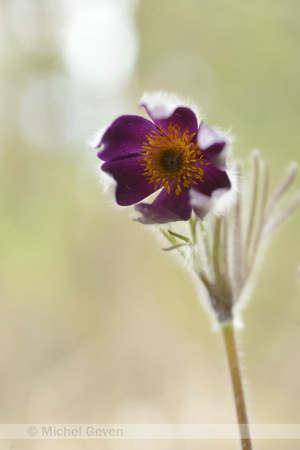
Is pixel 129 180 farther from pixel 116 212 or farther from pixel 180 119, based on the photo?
pixel 116 212

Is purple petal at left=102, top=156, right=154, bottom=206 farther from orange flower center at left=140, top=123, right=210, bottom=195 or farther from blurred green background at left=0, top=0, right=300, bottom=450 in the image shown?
blurred green background at left=0, top=0, right=300, bottom=450

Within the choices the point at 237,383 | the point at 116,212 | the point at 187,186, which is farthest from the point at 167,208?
the point at 116,212

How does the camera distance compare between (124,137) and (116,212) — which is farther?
(116,212)

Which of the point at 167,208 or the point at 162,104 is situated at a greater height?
the point at 162,104

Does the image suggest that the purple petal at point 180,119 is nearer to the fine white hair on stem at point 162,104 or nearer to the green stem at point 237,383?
the fine white hair on stem at point 162,104

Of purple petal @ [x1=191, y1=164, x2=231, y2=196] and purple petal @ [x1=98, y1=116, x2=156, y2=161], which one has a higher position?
purple petal @ [x1=98, y1=116, x2=156, y2=161]

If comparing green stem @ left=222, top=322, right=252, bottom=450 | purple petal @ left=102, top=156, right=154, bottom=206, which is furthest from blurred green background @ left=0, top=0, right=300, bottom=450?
purple petal @ left=102, top=156, right=154, bottom=206

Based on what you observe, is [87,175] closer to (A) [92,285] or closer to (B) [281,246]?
(A) [92,285]
